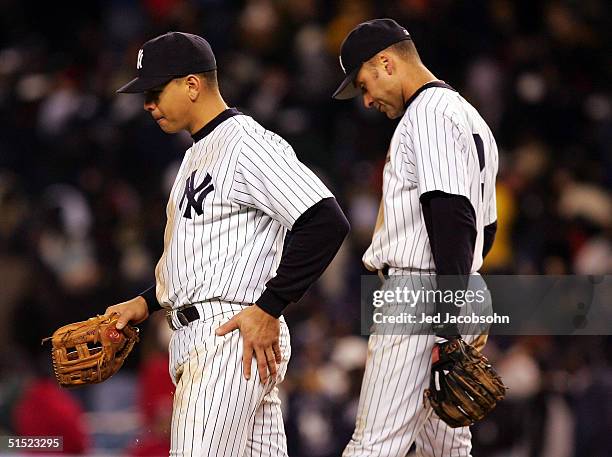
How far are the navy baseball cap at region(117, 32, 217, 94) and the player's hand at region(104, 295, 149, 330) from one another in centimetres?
64

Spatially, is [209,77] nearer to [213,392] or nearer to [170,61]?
[170,61]

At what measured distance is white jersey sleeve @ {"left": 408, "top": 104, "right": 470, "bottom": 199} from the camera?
3281 millimetres

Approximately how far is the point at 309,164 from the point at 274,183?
428cm

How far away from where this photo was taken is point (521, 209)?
7145 millimetres

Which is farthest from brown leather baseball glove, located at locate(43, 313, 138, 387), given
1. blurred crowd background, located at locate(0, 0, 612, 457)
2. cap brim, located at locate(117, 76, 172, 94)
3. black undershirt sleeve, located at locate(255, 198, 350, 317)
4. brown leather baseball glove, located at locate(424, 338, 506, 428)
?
blurred crowd background, located at locate(0, 0, 612, 457)

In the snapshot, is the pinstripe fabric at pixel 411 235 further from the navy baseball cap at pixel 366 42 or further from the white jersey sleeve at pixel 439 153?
the navy baseball cap at pixel 366 42

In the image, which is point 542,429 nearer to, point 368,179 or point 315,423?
point 315,423

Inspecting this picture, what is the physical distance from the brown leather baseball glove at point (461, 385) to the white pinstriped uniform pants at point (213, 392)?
45 centimetres

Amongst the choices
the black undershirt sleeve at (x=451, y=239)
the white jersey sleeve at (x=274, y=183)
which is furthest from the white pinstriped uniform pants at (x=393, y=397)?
the white jersey sleeve at (x=274, y=183)

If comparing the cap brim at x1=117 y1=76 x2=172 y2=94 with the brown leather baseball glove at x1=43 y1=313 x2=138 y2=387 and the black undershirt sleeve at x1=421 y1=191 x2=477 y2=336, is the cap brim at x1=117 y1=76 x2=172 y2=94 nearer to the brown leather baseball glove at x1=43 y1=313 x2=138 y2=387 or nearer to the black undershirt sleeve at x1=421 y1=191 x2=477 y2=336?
the brown leather baseball glove at x1=43 y1=313 x2=138 y2=387

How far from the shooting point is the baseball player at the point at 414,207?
10.8 feet

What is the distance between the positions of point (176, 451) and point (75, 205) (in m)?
4.55

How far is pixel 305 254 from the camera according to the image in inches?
121

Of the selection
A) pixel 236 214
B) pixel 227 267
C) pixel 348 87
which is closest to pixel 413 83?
pixel 348 87
